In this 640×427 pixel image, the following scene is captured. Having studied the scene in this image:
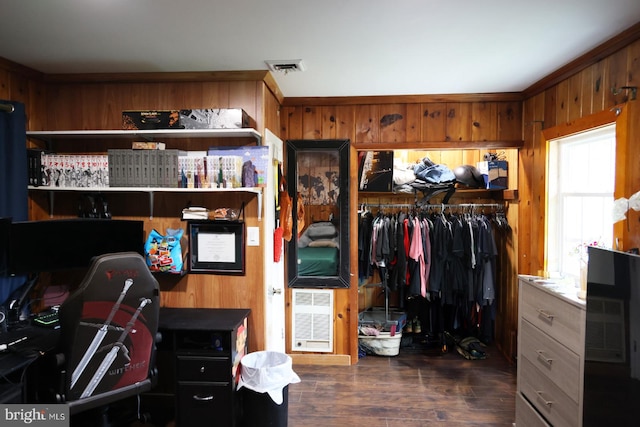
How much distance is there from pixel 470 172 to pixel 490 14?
2.17 metres

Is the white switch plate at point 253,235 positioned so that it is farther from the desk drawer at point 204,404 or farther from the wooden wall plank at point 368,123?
the wooden wall plank at point 368,123

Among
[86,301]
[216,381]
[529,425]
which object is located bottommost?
[529,425]

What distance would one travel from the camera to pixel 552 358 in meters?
2.24

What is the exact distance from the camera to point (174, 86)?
9.43ft

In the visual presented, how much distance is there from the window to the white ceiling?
0.57 m

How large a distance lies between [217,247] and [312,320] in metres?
1.33

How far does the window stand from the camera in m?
2.58

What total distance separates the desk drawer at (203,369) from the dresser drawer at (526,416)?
1813mm

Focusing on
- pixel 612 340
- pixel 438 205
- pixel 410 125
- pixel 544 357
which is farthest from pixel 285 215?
pixel 612 340

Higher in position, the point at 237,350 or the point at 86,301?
the point at 86,301

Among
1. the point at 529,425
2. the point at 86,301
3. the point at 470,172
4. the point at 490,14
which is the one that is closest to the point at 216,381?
the point at 86,301

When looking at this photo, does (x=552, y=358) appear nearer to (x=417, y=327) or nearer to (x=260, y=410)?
(x=260, y=410)

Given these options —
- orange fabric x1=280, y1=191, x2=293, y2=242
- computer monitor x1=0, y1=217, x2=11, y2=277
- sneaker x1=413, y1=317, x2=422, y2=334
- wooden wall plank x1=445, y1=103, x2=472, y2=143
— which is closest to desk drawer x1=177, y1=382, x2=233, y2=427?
computer monitor x1=0, y1=217, x2=11, y2=277

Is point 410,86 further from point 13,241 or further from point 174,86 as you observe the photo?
point 13,241
